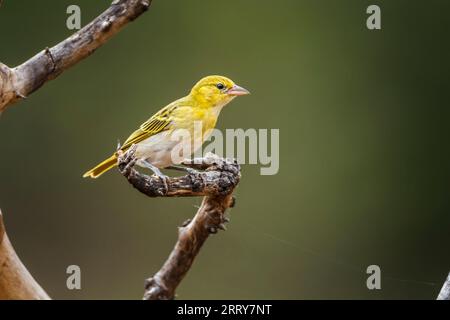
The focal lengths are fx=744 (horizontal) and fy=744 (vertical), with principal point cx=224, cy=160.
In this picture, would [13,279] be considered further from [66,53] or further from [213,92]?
[213,92]

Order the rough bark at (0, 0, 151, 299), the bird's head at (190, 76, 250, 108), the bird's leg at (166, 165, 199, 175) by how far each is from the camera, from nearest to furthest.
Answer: the rough bark at (0, 0, 151, 299), the bird's leg at (166, 165, 199, 175), the bird's head at (190, 76, 250, 108)

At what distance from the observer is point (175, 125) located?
3037mm

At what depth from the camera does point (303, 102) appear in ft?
21.4

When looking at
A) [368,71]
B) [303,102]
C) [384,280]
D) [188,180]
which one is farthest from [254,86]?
[188,180]

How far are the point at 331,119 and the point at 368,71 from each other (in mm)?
522

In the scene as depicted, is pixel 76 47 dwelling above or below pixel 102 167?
above

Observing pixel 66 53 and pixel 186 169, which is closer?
pixel 66 53

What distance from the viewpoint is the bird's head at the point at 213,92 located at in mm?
3137

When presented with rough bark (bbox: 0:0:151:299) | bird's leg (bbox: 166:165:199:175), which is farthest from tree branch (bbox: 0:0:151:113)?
bird's leg (bbox: 166:165:199:175)

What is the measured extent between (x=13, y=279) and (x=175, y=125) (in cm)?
88

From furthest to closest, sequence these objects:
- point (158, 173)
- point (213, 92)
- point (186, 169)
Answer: point (213, 92) → point (186, 169) → point (158, 173)

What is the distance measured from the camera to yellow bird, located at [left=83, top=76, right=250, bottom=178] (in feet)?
9.59

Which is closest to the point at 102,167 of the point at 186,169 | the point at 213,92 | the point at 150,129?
the point at 150,129

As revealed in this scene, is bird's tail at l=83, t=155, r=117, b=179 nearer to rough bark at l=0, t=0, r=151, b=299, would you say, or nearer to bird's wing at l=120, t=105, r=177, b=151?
bird's wing at l=120, t=105, r=177, b=151
